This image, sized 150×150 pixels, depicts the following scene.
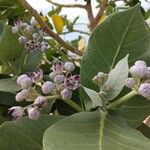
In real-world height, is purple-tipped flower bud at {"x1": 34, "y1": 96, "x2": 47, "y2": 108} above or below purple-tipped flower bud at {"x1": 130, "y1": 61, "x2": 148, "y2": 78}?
below

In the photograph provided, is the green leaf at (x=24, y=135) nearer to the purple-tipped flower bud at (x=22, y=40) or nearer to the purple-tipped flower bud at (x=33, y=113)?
the purple-tipped flower bud at (x=33, y=113)

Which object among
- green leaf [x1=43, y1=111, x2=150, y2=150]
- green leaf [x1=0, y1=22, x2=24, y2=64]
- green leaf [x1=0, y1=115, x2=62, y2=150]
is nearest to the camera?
green leaf [x1=43, y1=111, x2=150, y2=150]

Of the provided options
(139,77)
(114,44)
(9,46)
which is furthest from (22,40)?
(139,77)

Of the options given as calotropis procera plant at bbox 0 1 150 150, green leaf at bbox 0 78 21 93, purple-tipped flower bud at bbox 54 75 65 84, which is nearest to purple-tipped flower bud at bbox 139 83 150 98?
calotropis procera plant at bbox 0 1 150 150

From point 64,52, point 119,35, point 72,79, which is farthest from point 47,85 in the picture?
point 64,52

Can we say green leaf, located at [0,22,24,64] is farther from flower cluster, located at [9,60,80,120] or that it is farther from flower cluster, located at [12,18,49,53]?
flower cluster, located at [9,60,80,120]
